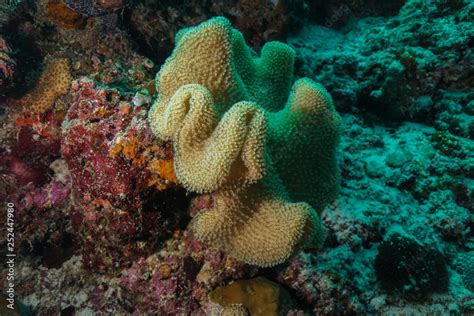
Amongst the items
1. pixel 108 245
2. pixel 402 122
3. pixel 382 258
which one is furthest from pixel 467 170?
pixel 108 245

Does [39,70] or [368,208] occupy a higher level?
[39,70]

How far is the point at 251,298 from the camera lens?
289 centimetres

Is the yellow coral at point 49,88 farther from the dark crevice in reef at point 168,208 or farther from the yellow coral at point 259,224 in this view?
the yellow coral at point 259,224

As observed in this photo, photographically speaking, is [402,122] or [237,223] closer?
[237,223]

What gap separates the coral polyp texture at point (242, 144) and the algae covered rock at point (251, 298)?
26.3 inches

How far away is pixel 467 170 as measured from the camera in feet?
14.6

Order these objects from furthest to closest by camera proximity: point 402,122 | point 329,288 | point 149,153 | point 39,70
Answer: point 402,122, point 39,70, point 329,288, point 149,153

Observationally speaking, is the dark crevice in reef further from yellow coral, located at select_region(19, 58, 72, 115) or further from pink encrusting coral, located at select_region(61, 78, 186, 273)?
yellow coral, located at select_region(19, 58, 72, 115)

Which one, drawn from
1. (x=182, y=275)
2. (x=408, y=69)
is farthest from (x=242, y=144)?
(x=408, y=69)

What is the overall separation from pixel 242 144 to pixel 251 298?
1.58 metres

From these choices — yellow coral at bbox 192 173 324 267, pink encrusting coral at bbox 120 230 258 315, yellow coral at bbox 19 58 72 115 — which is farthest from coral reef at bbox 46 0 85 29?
yellow coral at bbox 192 173 324 267

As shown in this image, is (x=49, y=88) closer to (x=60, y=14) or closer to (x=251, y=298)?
(x=60, y=14)

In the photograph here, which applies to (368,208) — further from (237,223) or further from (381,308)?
(237,223)

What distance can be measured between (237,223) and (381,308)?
7.41ft
